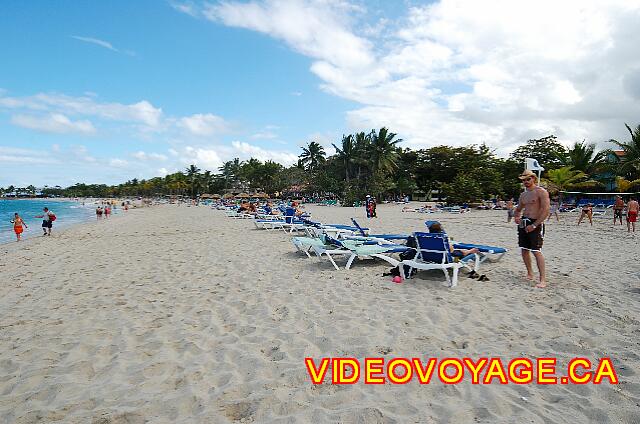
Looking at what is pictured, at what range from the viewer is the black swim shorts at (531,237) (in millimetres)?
5004

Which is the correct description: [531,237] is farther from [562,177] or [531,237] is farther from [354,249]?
[562,177]

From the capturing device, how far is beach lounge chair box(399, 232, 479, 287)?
518 cm

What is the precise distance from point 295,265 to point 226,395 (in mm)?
4454

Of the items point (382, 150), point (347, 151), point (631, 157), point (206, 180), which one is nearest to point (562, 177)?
point (631, 157)

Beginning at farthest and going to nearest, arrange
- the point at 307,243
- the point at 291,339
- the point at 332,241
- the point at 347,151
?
the point at 347,151, the point at 307,243, the point at 332,241, the point at 291,339

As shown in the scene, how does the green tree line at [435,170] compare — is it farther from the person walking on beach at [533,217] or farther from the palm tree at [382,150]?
the person walking on beach at [533,217]

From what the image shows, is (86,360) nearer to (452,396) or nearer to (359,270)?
(452,396)

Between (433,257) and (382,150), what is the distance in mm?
40912

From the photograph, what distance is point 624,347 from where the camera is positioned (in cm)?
307

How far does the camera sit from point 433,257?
220 inches

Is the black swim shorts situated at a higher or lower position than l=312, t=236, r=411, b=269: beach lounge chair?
higher

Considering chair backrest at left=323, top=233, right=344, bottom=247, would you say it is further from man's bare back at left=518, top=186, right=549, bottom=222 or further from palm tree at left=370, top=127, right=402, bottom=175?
palm tree at left=370, top=127, right=402, bottom=175

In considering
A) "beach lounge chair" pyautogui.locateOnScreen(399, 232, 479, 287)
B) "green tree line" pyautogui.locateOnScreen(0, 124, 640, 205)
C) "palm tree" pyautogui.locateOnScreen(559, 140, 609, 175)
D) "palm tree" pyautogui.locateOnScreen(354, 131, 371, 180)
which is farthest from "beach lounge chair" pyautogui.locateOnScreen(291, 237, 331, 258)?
"palm tree" pyautogui.locateOnScreen(354, 131, 371, 180)

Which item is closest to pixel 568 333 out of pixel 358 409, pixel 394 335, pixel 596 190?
pixel 394 335
